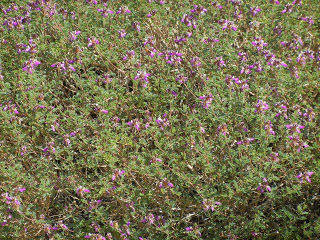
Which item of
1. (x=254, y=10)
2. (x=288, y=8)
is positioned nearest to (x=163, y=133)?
(x=254, y=10)

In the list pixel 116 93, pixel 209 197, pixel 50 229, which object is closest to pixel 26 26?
pixel 116 93

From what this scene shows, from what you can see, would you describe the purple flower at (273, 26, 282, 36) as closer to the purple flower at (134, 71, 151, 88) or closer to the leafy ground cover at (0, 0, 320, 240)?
the leafy ground cover at (0, 0, 320, 240)

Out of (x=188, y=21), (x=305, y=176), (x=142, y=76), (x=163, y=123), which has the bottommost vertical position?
(x=305, y=176)

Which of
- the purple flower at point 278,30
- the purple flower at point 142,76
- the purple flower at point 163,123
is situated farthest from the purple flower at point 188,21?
the purple flower at point 163,123

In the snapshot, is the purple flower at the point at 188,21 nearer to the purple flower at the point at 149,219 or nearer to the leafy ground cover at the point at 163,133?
the leafy ground cover at the point at 163,133

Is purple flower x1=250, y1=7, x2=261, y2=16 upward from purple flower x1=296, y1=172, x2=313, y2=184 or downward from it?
upward

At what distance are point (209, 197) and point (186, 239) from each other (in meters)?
0.46

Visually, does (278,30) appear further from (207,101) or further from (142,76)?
(142,76)

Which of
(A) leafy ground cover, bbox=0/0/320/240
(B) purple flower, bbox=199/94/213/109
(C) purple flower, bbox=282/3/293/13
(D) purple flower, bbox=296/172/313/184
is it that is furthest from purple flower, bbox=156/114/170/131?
(C) purple flower, bbox=282/3/293/13

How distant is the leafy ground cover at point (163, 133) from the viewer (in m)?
3.71

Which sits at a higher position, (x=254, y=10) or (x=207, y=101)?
(x=254, y=10)

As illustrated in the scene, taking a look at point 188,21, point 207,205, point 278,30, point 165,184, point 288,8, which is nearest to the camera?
→ point 207,205

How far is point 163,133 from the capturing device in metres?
4.16

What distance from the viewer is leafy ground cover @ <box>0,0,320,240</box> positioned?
12.2ft
